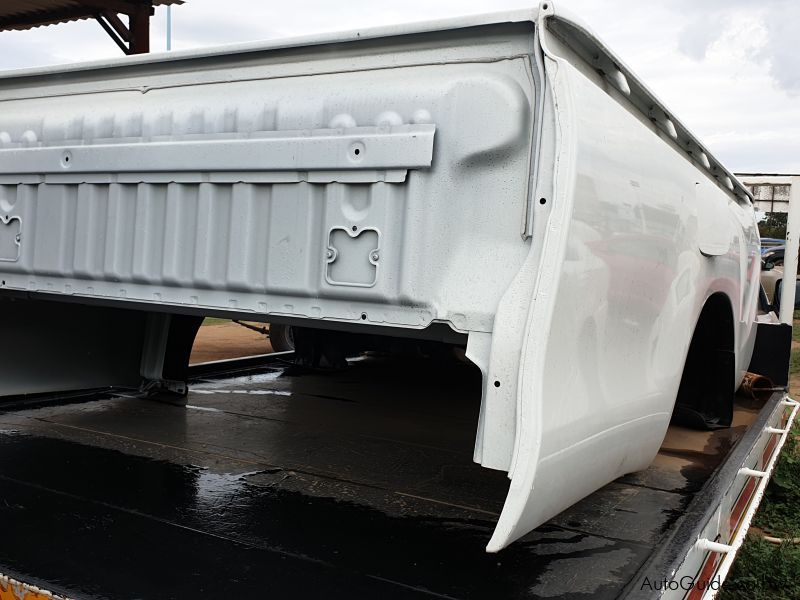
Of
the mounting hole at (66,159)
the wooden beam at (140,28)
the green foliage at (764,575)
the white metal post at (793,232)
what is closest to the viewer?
the mounting hole at (66,159)

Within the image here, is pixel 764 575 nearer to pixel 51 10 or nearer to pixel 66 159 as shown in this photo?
pixel 66 159

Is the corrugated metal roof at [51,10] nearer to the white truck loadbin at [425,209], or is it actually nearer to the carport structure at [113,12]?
the carport structure at [113,12]

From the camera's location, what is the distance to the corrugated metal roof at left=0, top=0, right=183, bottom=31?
859 cm

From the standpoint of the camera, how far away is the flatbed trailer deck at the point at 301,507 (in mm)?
2131

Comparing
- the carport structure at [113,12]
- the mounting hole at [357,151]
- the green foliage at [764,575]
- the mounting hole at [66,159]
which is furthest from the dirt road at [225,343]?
the mounting hole at [357,151]

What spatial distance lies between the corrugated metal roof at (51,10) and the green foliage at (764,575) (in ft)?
24.3

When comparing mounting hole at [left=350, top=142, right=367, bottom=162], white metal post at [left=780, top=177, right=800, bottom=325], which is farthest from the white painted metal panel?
white metal post at [left=780, top=177, right=800, bottom=325]

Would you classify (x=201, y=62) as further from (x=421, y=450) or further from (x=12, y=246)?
(x=421, y=450)

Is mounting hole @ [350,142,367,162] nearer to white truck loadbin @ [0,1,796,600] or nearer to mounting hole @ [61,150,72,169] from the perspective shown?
white truck loadbin @ [0,1,796,600]

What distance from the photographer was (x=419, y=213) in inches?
82.7

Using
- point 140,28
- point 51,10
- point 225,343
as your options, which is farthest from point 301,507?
point 51,10

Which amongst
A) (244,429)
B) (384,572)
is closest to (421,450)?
(244,429)

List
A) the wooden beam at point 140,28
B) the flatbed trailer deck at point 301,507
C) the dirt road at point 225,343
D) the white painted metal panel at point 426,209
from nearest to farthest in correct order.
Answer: the white painted metal panel at point 426,209, the flatbed trailer deck at point 301,507, the dirt road at point 225,343, the wooden beam at point 140,28

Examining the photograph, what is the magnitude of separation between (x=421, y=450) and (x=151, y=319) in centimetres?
166
